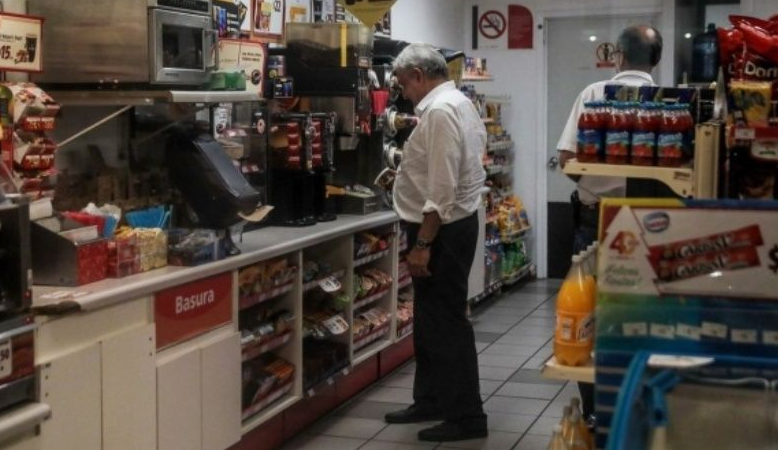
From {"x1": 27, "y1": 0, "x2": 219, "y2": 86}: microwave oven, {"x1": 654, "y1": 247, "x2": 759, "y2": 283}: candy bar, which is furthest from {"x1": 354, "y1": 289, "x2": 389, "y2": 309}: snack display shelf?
{"x1": 654, "y1": 247, "x2": 759, "y2": 283}: candy bar

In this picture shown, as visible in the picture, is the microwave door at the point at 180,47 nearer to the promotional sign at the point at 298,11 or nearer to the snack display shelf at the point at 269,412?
the snack display shelf at the point at 269,412

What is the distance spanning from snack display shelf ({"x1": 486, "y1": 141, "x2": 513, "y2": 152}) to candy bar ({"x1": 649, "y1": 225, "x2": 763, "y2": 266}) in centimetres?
645

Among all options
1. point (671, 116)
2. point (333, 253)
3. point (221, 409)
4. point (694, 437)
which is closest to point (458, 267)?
point (333, 253)

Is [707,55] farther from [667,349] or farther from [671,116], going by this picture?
[667,349]

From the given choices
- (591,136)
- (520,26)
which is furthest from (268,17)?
(520,26)

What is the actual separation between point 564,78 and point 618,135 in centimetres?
666

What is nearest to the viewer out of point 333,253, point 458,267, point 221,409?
point 221,409

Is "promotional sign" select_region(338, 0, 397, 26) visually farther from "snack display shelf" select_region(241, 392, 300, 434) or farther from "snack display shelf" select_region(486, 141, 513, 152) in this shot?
"snack display shelf" select_region(486, 141, 513, 152)

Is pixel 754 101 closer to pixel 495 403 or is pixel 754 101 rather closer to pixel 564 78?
pixel 495 403

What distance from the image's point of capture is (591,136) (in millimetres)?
2975

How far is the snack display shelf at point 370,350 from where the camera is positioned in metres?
5.60

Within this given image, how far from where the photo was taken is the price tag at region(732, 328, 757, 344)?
2.09 meters

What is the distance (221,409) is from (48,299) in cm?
111

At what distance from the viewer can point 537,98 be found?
31.0 feet
